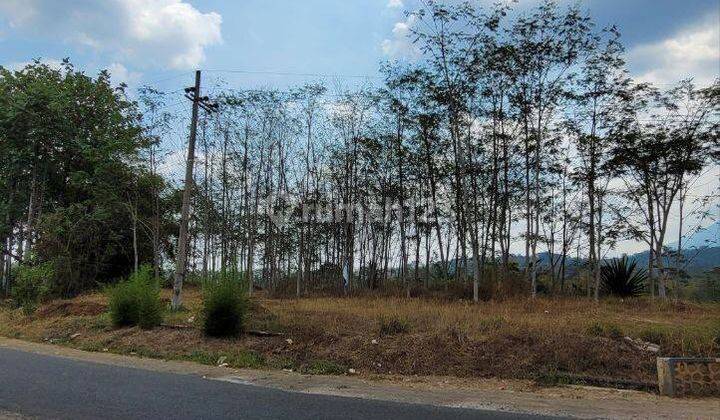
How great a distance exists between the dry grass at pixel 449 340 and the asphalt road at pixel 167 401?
2.40 meters

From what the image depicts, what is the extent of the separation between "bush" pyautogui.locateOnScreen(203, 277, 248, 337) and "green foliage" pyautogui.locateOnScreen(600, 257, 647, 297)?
46.0ft

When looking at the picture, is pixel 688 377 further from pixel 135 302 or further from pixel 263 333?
pixel 135 302

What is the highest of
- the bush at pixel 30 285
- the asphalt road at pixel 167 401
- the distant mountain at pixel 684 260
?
the distant mountain at pixel 684 260

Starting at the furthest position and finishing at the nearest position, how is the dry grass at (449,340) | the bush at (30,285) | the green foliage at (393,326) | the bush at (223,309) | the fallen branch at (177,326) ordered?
the bush at (30,285)
the fallen branch at (177,326)
the bush at (223,309)
the green foliage at (393,326)
the dry grass at (449,340)

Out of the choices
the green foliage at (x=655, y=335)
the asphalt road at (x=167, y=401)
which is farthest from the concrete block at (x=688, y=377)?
the asphalt road at (x=167, y=401)

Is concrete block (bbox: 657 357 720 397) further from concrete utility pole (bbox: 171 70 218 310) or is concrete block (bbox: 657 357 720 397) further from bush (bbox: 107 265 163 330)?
concrete utility pole (bbox: 171 70 218 310)

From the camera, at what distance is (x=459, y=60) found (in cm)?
1856

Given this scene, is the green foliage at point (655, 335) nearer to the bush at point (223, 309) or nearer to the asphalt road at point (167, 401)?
the asphalt road at point (167, 401)

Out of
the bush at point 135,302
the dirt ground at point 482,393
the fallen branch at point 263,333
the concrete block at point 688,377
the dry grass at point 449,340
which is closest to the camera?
the dirt ground at point 482,393

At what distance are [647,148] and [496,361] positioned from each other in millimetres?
11866

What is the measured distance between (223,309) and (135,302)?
338 cm

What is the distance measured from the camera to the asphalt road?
239 inches

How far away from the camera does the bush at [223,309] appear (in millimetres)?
12047

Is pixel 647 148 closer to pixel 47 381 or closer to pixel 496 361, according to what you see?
pixel 496 361
